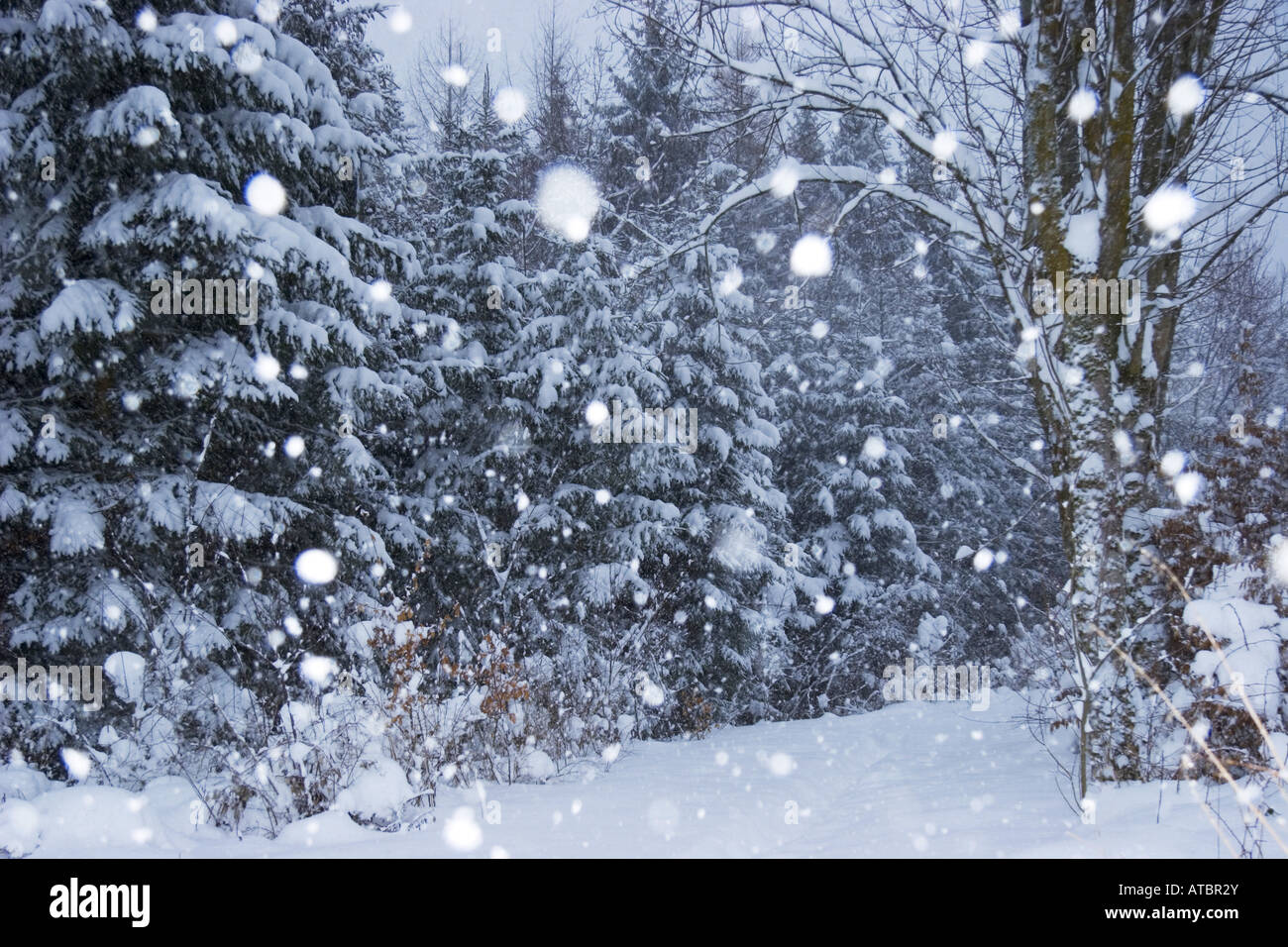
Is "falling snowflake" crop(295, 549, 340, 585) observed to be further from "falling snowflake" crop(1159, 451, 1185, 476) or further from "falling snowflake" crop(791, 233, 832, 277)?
"falling snowflake" crop(1159, 451, 1185, 476)

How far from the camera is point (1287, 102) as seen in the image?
16.9 ft

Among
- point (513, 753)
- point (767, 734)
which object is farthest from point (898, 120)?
point (767, 734)

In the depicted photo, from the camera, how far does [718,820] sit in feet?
14.5

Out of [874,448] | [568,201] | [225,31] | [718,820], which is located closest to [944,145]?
[718,820]

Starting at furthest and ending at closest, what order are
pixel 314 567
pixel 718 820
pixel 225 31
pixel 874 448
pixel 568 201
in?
1. pixel 874 448
2. pixel 568 201
3. pixel 314 567
4. pixel 225 31
5. pixel 718 820

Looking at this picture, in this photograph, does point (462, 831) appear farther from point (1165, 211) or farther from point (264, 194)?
point (264, 194)

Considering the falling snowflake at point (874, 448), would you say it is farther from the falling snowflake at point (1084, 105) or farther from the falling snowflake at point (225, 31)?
the falling snowflake at point (225, 31)

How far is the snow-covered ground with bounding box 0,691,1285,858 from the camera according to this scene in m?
3.44

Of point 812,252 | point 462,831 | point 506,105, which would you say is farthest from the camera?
point 506,105

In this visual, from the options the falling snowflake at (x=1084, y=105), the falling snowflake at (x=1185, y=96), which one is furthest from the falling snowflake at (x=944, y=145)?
the falling snowflake at (x=1185, y=96)

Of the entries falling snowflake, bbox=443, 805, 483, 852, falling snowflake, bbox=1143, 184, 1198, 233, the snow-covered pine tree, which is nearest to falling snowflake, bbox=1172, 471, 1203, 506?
falling snowflake, bbox=1143, 184, 1198, 233

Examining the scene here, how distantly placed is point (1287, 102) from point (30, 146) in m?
10.6

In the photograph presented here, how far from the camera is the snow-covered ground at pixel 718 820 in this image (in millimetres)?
3443
